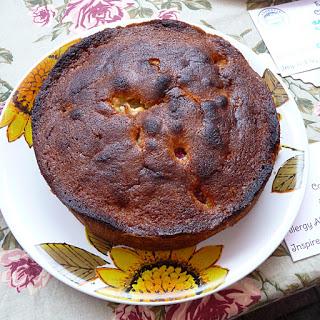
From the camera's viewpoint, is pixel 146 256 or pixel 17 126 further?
pixel 17 126

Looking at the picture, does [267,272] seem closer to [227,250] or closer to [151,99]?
[227,250]

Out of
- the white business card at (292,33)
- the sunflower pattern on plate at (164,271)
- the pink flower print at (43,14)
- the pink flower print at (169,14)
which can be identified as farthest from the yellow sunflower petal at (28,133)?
the white business card at (292,33)

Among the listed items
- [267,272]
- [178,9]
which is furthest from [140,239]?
[178,9]

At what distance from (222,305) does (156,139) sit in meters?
0.34

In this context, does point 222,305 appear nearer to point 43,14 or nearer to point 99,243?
point 99,243

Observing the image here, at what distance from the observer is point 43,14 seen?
4.42 ft

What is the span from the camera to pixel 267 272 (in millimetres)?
978

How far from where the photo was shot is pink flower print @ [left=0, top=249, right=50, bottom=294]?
3.19 feet

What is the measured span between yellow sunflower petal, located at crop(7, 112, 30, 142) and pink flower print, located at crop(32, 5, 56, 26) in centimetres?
38

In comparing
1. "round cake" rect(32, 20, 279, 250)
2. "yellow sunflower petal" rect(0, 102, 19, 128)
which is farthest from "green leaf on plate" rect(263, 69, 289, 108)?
"yellow sunflower petal" rect(0, 102, 19, 128)

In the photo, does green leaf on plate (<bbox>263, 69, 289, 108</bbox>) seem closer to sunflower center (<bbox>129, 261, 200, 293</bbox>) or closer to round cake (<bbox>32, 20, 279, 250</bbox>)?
round cake (<bbox>32, 20, 279, 250</bbox>)

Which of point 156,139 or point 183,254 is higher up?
point 156,139

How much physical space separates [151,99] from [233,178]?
0.21m

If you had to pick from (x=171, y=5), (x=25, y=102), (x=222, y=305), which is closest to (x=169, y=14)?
(x=171, y=5)
